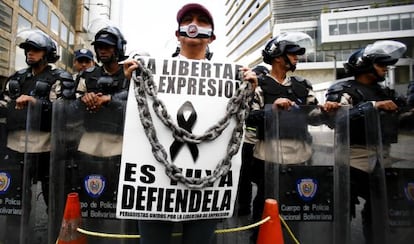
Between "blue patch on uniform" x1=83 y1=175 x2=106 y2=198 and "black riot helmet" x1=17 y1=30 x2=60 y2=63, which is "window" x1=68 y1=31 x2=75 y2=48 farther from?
"blue patch on uniform" x1=83 y1=175 x2=106 y2=198

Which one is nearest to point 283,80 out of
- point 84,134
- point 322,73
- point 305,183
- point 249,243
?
point 305,183

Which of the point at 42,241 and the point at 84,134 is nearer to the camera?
the point at 84,134

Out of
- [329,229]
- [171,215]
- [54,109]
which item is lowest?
[329,229]

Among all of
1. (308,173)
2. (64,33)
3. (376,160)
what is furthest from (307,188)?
(64,33)

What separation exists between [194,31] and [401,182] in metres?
2.08

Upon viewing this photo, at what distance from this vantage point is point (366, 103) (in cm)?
250

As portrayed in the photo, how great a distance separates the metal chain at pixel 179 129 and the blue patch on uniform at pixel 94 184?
3.69ft

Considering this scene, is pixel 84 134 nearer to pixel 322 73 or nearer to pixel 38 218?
pixel 38 218

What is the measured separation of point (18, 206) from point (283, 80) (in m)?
2.67

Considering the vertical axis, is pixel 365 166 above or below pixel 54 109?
below

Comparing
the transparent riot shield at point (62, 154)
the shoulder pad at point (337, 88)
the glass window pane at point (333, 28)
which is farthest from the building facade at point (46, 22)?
the glass window pane at point (333, 28)

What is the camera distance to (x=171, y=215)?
162 cm

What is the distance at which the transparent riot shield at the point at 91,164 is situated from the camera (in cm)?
246

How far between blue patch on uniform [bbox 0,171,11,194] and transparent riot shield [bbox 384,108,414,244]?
319 centimetres
